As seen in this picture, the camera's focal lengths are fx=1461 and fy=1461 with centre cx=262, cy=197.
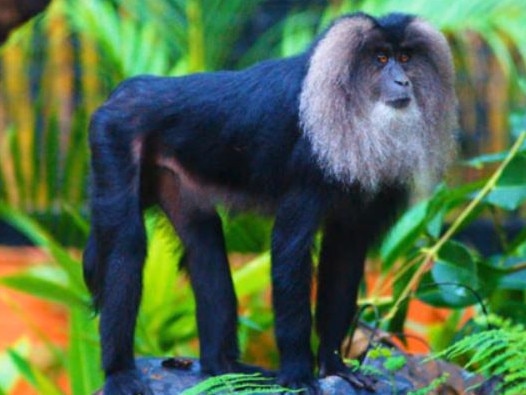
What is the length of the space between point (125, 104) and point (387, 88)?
1064 mm

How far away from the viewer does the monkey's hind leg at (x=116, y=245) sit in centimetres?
548

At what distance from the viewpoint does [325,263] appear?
18.9ft

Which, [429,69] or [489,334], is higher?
[429,69]

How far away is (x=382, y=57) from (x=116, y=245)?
1.23m

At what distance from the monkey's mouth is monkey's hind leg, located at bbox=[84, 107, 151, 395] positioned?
1022 millimetres

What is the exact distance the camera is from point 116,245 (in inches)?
218

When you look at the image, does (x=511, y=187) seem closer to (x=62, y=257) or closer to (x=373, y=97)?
(x=373, y=97)

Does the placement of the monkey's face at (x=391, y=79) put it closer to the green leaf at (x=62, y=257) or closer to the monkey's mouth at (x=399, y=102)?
the monkey's mouth at (x=399, y=102)

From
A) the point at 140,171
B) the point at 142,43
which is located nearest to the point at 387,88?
the point at 140,171

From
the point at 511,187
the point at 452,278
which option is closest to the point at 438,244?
the point at 452,278

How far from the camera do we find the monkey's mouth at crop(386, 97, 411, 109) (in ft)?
17.5

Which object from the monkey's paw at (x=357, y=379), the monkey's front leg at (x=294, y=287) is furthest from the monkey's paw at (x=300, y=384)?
the monkey's paw at (x=357, y=379)

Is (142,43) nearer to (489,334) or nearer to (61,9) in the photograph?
(61,9)

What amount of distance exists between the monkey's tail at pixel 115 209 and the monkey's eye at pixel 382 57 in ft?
3.25
